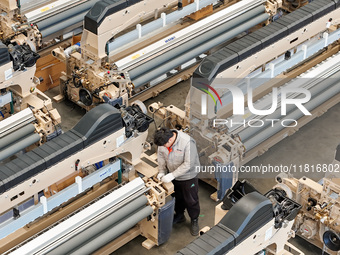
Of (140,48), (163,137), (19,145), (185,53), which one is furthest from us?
(140,48)

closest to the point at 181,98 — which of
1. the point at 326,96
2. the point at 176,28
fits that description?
the point at 176,28

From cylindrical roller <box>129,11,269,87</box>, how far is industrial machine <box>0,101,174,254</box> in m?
1.83

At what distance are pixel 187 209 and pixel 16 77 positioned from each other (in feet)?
9.18

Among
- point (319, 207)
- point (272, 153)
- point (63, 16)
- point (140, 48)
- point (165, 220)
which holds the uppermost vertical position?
point (63, 16)

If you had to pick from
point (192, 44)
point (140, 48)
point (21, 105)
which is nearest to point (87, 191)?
point (21, 105)

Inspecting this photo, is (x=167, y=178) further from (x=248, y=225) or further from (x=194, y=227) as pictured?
(x=248, y=225)

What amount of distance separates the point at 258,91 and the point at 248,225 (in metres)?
3.90

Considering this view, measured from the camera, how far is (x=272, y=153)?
35.9 ft

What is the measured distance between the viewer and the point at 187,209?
9.59m

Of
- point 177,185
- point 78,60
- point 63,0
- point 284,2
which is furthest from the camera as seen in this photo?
point 284,2

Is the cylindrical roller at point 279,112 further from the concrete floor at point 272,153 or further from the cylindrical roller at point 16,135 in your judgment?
Answer: the cylindrical roller at point 16,135

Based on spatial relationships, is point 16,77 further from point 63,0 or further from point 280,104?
point 280,104

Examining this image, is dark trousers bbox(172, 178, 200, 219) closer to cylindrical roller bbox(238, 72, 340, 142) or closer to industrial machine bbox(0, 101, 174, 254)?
industrial machine bbox(0, 101, 174, 254)

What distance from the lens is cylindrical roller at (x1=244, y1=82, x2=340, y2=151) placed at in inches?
407
